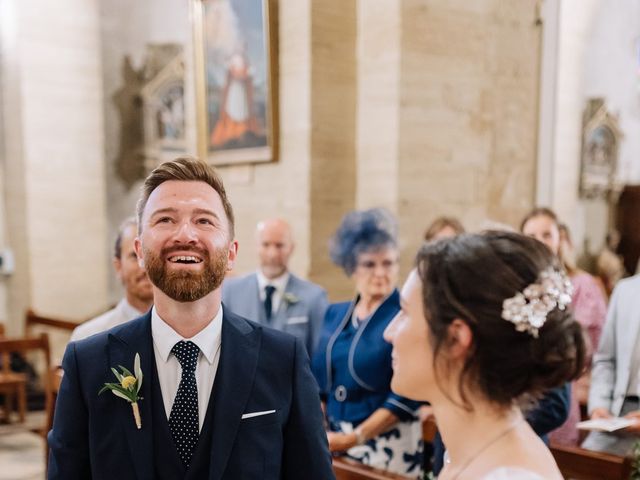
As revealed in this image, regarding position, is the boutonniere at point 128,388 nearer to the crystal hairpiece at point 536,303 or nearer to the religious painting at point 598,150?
the crystal hairpiece at point 536,303

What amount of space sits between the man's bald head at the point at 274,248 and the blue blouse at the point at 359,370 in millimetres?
1138

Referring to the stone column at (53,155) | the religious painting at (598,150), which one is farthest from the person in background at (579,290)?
the religious painting at (598,150)

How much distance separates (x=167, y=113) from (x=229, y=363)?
9104 mm

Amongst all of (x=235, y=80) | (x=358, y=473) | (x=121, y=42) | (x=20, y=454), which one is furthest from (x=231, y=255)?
(x=121, y=42)

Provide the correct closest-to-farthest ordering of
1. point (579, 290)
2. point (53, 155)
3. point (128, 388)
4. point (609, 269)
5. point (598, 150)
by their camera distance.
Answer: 1. point (128, 388)
2. point (579, 290)
3. point (53, 155)
4. point (609, 269)
5. point (598, 150)

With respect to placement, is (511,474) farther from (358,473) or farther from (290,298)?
(290,298)

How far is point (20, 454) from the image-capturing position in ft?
Result: 19.3

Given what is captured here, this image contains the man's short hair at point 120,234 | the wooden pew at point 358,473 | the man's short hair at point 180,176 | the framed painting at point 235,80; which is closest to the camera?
the man's short hair at point 180,176

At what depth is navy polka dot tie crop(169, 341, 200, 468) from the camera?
1.51 m

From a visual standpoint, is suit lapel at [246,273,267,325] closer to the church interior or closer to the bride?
the church interior

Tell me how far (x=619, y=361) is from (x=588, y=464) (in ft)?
2.79

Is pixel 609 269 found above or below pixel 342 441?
below

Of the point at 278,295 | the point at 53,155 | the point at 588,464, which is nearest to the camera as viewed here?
the point at 588,464

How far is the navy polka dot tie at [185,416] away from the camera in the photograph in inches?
59.4
